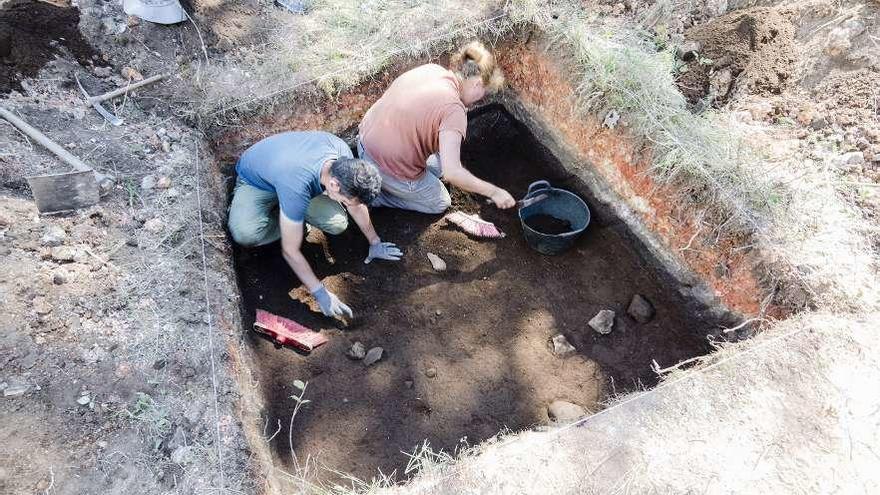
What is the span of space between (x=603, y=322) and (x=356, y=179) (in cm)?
184

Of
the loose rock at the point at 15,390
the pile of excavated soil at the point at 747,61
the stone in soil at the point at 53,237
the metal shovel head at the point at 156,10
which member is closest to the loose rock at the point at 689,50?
the pile of excavated soil at the point at 747,61

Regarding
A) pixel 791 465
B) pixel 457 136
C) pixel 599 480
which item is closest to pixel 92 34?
pixel 457 136

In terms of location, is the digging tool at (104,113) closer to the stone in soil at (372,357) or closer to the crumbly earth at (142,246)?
the crumbly earth at (142,246)

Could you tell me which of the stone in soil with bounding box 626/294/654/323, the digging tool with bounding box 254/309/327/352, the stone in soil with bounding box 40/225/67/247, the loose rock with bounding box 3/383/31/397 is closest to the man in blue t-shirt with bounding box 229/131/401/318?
the digging tool with bounding box 254/309/327/352

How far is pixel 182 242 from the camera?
299cm

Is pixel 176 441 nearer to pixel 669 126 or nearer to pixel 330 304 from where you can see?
pixel 330 304

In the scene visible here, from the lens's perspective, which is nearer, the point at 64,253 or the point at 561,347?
the point at 64,253

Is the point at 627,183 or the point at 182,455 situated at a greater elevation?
the point at 627,183

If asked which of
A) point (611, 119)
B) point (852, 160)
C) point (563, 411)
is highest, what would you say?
point (852, 160)

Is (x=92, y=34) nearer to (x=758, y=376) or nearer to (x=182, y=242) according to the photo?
(x=182, y=242)

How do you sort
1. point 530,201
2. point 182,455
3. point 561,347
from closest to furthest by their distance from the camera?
point 182,455
point 561,347
point 530,201

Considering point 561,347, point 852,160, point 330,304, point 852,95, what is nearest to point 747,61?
point 852,95

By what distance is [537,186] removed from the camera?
409cm

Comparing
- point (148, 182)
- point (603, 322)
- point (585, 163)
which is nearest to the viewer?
point (148, 182)
